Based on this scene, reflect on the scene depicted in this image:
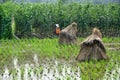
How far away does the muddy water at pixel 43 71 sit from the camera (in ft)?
32.8

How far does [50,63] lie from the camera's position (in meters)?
11.9

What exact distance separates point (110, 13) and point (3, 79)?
9471 mm

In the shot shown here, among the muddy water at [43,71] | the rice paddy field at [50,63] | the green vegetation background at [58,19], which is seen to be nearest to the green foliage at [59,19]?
the green vegetation background at [58,19]

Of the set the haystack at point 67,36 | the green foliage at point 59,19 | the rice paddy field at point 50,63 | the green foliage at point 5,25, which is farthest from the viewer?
the green foliage at point 59,19

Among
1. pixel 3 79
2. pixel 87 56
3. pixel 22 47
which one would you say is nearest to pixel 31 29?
pixel 22 47

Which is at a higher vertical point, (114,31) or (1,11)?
(1,11)

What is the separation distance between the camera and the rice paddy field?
33.3 feet

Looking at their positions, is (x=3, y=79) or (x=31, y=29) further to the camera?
(x=31, y=29)

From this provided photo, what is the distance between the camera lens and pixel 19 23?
17641 millimetres

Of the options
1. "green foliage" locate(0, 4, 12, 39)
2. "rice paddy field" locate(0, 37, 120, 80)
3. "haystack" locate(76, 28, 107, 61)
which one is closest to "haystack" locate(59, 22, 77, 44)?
"rice paddy field" locate(0, 37, 120, 80)

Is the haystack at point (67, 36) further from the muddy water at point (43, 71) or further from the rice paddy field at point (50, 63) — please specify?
the muddy water at point (43, 71)

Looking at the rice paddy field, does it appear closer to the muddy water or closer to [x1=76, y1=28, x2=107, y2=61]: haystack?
the muddy water

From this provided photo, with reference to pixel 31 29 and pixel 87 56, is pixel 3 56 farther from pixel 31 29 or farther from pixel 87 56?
pixel 31 29

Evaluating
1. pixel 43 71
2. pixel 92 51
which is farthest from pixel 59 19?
pixel 43 71
